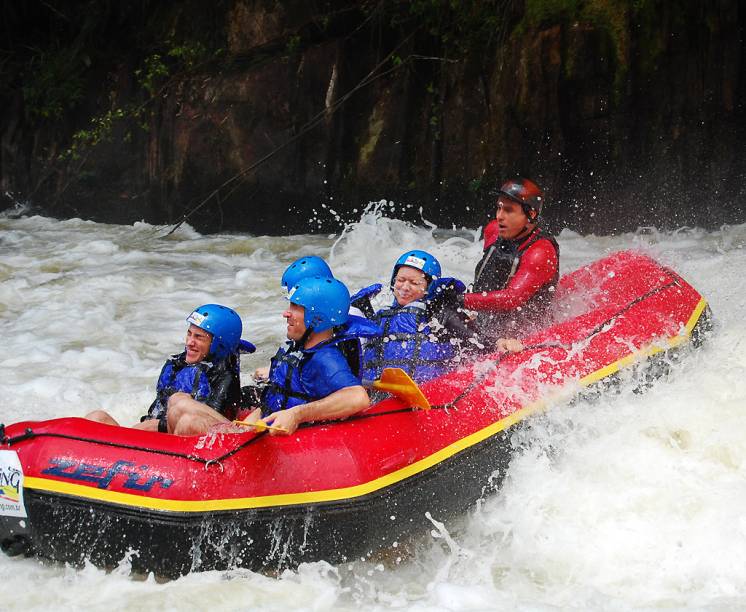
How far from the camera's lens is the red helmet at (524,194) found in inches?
201

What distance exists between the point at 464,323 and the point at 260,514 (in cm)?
148

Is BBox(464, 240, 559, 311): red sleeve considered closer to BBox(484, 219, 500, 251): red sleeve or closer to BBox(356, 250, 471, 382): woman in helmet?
BBox(356, 250, 471, 382): woman in helmet

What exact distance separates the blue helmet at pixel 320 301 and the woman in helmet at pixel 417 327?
75cm

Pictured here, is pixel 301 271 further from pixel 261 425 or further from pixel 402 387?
pixel 261 425

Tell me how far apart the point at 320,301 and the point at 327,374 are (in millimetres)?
264

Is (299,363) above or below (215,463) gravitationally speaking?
above

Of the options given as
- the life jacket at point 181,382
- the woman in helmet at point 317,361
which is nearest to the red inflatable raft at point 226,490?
the woman in helmet at point 317,361

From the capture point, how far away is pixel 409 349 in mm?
4527

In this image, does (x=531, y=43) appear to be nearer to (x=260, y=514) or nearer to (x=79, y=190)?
(x=79, y=190)

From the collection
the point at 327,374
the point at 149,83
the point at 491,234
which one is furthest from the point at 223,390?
the point at 149,83

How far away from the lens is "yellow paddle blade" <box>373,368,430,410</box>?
3.78 meters

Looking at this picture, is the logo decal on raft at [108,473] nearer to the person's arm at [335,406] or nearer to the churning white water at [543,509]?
the churning white water at [543,509]

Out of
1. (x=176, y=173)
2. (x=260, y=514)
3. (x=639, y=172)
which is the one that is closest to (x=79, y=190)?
(x=176, y=173)

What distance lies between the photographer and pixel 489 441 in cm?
404
